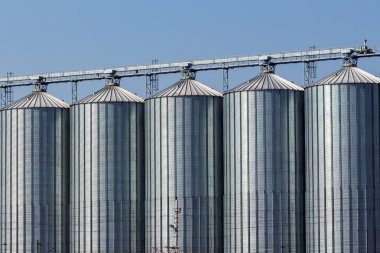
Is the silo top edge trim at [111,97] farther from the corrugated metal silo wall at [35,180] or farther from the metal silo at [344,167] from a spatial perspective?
the metal silo at [344,167]

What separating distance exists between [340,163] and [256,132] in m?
9.56

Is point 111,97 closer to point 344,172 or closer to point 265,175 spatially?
point 265,175

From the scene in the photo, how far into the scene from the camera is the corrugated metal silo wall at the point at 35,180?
448 ft

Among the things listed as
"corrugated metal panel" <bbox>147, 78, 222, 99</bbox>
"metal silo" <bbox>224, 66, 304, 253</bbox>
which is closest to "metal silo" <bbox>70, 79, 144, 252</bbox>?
"corrugated metal panel" <bbox>147, 78, 222, 99</bbox>

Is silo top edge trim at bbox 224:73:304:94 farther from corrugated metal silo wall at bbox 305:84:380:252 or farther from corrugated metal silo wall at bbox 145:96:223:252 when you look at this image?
corrugated metal silo wall at bbox 305:84:380:252

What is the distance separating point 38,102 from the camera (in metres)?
140

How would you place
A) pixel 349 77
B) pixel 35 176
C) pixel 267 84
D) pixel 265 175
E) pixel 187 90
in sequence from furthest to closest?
pixel 35 176, pixel 187 90, pixel 267 84, pixel 349 77, pixel 265 175

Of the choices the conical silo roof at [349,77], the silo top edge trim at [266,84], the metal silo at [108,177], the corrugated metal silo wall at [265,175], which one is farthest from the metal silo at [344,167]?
the metal silo at [108,177]

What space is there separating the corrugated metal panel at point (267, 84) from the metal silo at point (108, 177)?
1332cm

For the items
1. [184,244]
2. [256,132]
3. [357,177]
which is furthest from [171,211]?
[357,177]

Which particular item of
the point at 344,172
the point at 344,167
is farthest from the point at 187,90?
the point at 344,172

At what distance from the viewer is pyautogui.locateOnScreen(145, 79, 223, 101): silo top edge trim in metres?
130

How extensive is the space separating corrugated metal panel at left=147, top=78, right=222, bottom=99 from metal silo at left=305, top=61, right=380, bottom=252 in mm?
12937

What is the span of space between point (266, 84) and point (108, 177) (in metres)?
20.4
